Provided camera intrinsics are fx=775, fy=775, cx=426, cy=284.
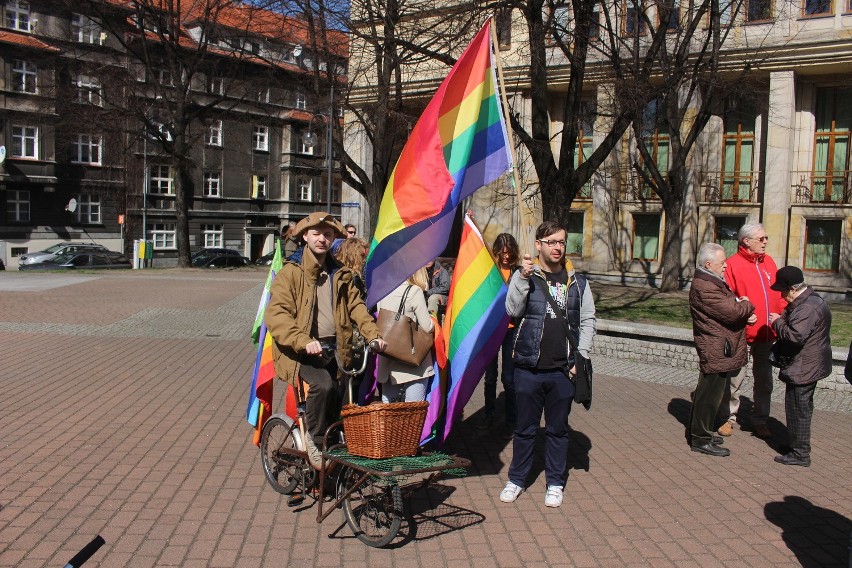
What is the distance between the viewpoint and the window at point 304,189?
58.3m

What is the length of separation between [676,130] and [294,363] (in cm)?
1809

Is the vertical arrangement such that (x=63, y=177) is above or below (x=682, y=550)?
above

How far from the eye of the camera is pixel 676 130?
68.6 feet

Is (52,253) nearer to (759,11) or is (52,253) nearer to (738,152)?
(738,152)

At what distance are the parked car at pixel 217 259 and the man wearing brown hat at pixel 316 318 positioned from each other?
36410mm

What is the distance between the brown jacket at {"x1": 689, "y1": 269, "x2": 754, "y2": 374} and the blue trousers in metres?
1.83

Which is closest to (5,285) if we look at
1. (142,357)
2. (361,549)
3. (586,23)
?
(142,357)

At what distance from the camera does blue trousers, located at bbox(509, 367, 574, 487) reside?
5359mm

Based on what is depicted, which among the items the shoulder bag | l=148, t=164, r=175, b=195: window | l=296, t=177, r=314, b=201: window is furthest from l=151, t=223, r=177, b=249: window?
the shoulder bag

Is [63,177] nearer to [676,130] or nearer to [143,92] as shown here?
[143,92]

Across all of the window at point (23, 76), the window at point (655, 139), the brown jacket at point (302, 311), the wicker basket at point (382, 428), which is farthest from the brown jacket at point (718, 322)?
the window at point (23, 76)

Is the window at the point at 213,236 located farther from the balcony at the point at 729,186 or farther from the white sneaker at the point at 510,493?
the white sneaker at the point at 510,493

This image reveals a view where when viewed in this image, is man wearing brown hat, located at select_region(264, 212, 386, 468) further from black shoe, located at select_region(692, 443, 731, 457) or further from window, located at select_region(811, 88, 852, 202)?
window, located at select_region(811, 88, 852, 202)

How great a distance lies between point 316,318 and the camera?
17.2ft
